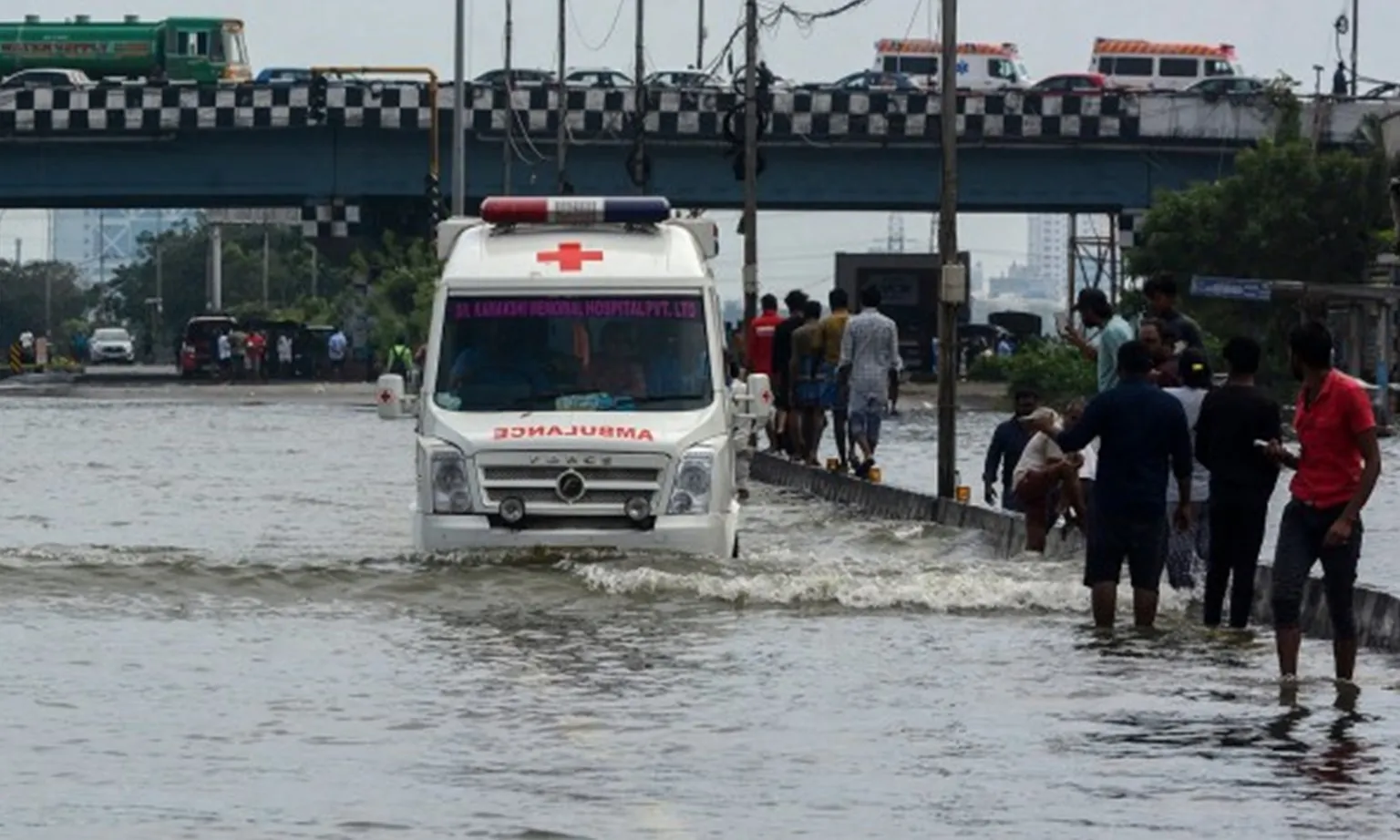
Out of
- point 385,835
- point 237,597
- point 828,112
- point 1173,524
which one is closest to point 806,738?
point 385,835

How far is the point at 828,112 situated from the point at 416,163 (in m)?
8.68

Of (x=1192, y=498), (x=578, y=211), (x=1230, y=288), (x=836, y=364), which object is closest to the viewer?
(x=1192, y=498)

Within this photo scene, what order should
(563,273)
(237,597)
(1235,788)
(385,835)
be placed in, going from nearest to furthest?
(385,835), (1235,788), (237,597), (563,273)

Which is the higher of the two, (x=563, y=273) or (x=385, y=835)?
(x=563, y=273)

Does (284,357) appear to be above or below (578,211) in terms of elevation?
below

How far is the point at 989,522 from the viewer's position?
25859 millimetres

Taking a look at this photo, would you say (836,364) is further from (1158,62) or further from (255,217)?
(255,217)

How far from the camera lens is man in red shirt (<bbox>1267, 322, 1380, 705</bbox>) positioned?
15.4 meters

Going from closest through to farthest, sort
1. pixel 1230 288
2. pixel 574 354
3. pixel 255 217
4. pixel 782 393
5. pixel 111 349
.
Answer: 1. pixel 574 354
2. pixel 782 393
3. pixel 1230 288
4. pixel 111 349
5. pixel 255 217

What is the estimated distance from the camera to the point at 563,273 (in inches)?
851

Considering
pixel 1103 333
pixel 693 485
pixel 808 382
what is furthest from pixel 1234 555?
pixel 808 382

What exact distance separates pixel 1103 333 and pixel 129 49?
65445mm

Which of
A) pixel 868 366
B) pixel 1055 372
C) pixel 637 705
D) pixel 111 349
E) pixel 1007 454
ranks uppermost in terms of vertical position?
pixel 868 366

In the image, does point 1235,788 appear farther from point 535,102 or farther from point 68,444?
point 535,102
